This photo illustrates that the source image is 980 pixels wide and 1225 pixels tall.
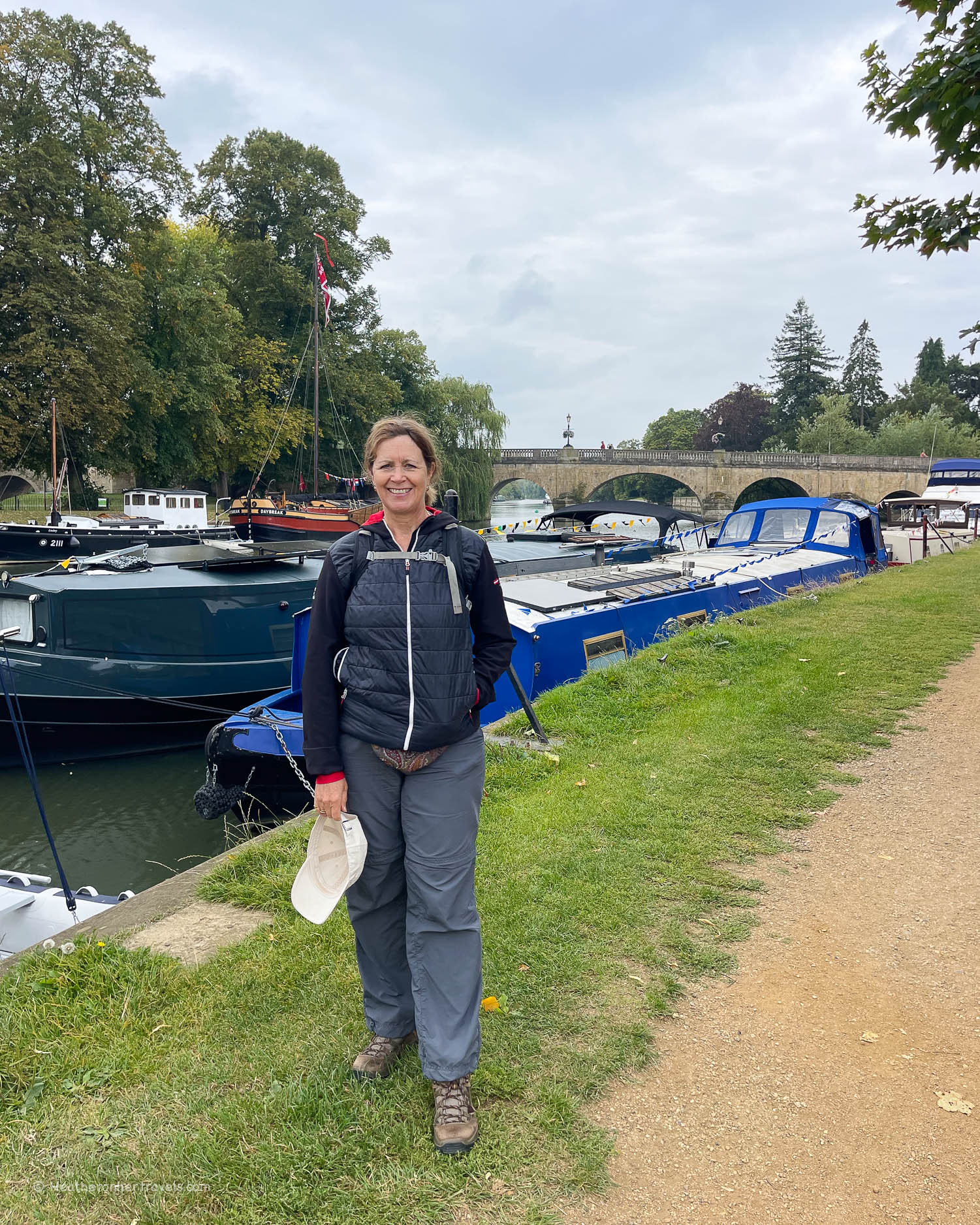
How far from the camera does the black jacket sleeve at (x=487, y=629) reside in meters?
2.73

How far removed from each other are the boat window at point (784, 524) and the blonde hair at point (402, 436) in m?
14.8

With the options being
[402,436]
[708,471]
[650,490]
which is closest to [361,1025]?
[402,436]

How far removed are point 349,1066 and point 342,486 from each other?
41818mm

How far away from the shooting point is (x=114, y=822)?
9.76 m

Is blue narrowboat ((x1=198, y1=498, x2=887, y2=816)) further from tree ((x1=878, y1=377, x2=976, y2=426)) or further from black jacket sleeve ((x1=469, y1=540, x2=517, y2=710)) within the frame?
tree ((x1=878, y1=377, x2=976, y2=426))

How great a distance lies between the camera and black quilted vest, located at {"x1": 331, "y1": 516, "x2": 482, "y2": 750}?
2.58 metres

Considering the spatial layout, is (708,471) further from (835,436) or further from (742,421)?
(742,421)

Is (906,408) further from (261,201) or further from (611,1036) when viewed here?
(611,1036)

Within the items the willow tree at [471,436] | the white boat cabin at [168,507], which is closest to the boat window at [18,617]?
the white boat cabin at [168,507]

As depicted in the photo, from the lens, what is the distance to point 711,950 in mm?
3582

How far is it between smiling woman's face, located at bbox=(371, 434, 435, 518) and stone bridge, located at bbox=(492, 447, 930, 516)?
5645 centimetres

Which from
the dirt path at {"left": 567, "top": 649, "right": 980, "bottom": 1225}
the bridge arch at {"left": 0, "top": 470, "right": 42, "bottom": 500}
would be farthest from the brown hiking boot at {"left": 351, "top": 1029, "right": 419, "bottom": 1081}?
the bridge arch at {"left": 0, "top": 470, "right": 42, "bottom": 500}

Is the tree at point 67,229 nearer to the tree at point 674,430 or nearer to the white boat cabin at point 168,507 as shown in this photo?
the white boat cabin at point 168,507

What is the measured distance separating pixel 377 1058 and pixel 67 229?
30.5 metres
